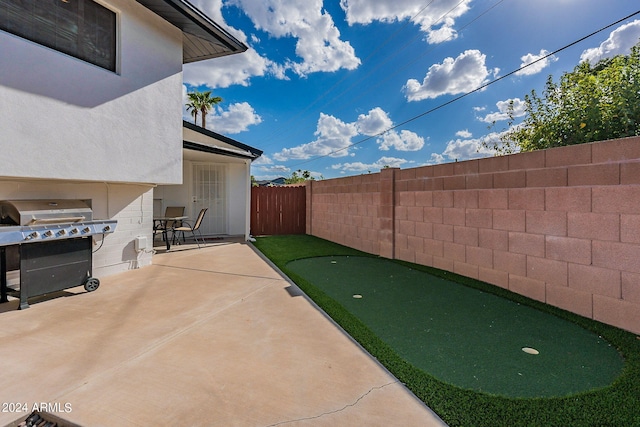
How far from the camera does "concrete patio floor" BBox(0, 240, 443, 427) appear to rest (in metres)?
2.03

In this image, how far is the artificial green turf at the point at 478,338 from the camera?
2.39 meters

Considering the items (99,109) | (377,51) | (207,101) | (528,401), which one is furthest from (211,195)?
(207,101)

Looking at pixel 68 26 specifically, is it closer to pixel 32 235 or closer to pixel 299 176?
pixel 32 235

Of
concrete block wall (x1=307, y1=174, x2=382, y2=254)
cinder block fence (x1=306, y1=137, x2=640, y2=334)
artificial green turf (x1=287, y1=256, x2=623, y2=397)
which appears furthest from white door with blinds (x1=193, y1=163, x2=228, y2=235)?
artificial green turf (x1=287, y1=256, x2=623, y2=397)

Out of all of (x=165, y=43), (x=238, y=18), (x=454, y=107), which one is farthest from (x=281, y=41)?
(x=165, y=43)

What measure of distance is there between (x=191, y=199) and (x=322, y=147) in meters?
17.4

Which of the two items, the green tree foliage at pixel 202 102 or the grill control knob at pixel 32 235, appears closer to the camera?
the grill control knob at pixel 32 235

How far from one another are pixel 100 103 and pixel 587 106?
12450 millimetres

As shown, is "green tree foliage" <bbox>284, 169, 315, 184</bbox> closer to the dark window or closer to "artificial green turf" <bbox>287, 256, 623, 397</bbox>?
the dark window

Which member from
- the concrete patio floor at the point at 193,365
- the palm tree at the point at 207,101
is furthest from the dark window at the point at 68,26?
the palm tree at the point at 207,101

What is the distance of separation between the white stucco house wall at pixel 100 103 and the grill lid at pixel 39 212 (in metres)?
0.24

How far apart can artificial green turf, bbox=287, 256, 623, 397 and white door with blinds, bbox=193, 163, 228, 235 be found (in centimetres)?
722

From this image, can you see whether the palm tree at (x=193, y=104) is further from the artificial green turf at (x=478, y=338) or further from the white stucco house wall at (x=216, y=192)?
the artificial green turf at (x=478, y=338)

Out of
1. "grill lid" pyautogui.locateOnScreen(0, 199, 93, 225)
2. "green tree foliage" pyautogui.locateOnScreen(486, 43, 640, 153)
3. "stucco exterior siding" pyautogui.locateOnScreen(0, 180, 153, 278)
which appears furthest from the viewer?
"green tree foliage" pyautogui.locateOnScreen(486, 43, 640, 153)
